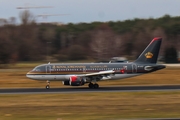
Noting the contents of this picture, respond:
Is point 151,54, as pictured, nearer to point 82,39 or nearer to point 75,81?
point 75,81

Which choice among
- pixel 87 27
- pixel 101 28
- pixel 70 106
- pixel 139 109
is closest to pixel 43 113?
pixel 70 106

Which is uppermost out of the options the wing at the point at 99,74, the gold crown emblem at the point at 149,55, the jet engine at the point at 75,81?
the gold crown emblem at the point at 149,55

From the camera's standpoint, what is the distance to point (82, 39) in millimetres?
132125

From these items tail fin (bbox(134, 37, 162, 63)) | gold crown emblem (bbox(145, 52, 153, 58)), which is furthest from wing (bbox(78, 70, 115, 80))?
gold crown emblem (bbox(145, 52, 153, 58))

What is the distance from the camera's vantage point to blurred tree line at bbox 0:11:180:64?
107188 mm

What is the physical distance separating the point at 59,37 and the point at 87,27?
15.7 m

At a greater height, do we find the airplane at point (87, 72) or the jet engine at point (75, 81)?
the airplane at point (87, 72)

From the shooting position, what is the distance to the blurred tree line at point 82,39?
352ft

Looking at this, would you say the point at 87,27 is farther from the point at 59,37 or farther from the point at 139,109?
the point at 139,109

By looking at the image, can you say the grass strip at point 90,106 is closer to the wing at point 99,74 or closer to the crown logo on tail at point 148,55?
the wing at point 99,74

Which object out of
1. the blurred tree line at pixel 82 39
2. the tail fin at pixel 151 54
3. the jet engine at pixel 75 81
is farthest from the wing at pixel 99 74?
the blurred tree line at pixel 82 39

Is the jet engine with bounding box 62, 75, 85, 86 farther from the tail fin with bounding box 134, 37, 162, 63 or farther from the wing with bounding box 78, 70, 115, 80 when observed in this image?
the tail fin with bounding box 134, 37, 162, 63

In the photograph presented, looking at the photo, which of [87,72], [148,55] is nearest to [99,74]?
[87,72]

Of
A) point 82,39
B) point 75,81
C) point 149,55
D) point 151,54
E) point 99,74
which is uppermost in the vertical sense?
point 82,39
